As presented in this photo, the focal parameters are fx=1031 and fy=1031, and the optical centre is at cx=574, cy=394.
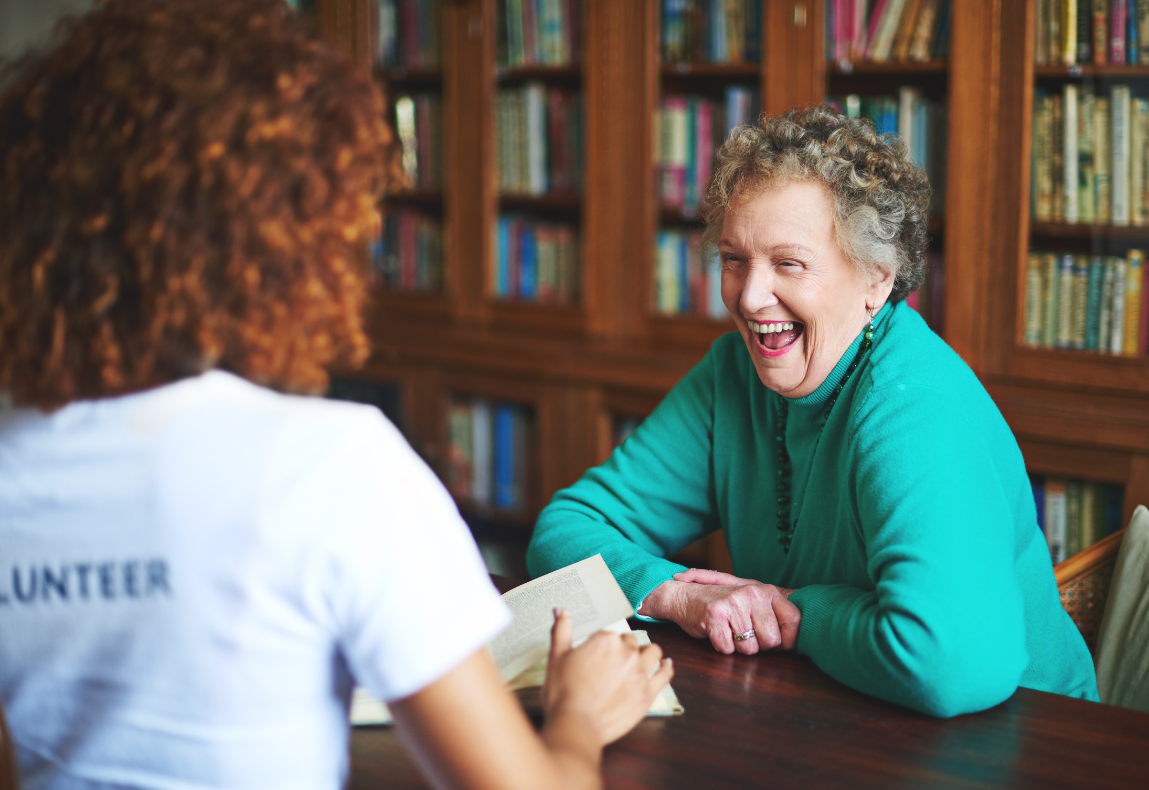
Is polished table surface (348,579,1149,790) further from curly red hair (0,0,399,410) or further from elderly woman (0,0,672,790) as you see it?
curly red hair (0,0,399,410)

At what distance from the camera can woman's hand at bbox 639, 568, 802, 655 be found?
1238mm

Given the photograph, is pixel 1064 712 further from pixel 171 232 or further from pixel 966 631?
pixel 171 232

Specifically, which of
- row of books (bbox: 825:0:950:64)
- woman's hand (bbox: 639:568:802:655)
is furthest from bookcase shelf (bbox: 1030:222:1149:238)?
woman's hand (bbox: 639:568:802:655)

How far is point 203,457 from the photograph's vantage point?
2.32 ft

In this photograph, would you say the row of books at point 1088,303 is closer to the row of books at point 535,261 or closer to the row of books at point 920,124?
the row of books at point 920,124

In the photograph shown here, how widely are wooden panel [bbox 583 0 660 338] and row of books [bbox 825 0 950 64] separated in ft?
1.81

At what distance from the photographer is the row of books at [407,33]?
11.5 ft

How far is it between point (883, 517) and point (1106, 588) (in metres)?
0.64

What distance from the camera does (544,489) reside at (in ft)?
10.7

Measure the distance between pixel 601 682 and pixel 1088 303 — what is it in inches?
74.7

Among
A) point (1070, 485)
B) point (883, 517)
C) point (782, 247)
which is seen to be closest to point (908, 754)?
point (883, 517)

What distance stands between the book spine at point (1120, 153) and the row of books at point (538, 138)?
1.49 meters

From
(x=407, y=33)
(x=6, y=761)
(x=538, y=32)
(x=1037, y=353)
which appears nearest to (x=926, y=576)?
(x=6, y=761)

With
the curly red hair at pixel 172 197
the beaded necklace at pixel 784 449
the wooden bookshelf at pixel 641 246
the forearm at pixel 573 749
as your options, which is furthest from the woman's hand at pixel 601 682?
the wooden bookshelf at pixel 641 246
